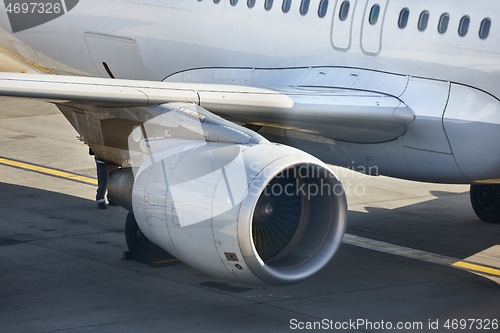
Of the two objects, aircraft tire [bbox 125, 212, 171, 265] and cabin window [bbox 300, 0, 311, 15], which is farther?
cabin window [bbox 300, 0, 311, 15]

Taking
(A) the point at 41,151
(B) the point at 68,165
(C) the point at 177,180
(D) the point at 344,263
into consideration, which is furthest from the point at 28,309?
(A) the point at 41,151

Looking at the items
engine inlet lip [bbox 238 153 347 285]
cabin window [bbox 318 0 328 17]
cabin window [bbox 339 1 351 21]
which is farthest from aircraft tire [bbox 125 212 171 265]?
cabin window [bbox 339 1 351 21]

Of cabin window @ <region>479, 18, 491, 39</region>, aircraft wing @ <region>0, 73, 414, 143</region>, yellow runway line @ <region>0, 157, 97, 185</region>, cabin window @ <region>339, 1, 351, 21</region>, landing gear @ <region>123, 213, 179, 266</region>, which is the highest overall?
cabin window @ <region>339, 1, 351, 21</region>

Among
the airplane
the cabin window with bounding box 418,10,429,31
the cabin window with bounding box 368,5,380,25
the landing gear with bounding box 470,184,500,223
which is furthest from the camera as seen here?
the landing gear with bounding box 470,184,500,223

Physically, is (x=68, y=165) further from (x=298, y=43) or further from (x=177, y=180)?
(x=177, y=180)

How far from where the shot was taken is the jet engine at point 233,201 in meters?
9.12

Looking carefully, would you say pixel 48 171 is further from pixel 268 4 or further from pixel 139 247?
pixel 268 4

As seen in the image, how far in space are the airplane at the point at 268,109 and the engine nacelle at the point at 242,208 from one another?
0.02 meters

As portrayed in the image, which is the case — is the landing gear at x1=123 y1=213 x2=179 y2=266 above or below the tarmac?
above

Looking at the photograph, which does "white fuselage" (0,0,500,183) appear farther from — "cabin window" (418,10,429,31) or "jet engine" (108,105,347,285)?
"jet engine" (108,105,347,285)

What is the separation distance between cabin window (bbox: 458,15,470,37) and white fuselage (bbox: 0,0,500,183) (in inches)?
1.0

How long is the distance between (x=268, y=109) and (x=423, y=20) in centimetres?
228

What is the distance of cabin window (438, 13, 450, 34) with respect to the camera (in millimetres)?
11312

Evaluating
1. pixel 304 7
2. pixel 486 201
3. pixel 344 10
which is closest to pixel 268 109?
pixel 344 10
